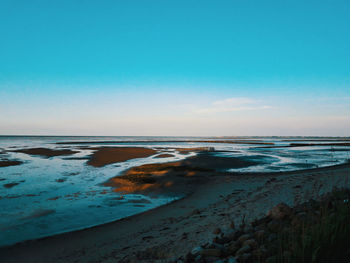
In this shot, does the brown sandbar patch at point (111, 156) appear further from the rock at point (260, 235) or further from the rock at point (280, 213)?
the rock at point (260, 235)

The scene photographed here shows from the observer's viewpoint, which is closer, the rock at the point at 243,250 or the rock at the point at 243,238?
the rock at the point at 243,250

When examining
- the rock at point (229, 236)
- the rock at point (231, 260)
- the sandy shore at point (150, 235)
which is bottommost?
the sandy shore at point (150, 235)

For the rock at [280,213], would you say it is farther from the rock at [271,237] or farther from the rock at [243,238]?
the rock at [243,238]

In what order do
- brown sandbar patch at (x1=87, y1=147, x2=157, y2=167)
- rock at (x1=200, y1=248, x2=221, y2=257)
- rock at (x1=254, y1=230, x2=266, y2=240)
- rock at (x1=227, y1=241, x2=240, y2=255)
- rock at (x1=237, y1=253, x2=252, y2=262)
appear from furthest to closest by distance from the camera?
A: brown sandbar patch at (x1=87, y1=147, x2=157, y2=167), rock at (x1=254, y1=230, x2=266, y2=240), rock at (x1=227, y1=241, x2=240, y2=255), rock at (x1=200, y1=248, x2=221, y2=257), rock at (x1=237, y1=253, x2=252, y2=262)

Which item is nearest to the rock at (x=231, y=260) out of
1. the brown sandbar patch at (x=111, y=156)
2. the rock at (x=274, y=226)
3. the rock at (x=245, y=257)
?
the rock at (x=245, y=257)

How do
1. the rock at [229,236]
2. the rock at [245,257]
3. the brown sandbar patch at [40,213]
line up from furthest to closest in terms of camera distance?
the brown sandbar patch at [40,213] → the rock at [229,236] → the rock at [245,257]

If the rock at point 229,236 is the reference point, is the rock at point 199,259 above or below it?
below

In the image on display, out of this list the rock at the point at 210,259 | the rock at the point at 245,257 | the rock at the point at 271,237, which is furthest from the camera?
the rock at the point at 271,237

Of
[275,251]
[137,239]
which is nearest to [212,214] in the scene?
[137,239]

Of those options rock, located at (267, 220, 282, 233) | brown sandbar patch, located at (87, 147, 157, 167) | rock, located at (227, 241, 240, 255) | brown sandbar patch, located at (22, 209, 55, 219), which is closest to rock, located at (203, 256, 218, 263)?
rock, located at (227, 241, 240, 255)

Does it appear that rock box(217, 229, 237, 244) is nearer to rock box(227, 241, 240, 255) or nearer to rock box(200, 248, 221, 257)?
rock box(227, 241, 240, 255)

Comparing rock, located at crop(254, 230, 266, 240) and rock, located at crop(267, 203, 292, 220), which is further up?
rock, located at crop(267, 203, 292, 220)

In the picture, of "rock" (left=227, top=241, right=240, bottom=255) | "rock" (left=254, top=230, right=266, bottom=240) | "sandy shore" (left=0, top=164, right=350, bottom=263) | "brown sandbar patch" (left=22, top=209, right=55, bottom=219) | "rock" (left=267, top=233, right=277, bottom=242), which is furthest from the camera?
"brown sandbar patch" (left=22, top=209, right=55, bottom=219)

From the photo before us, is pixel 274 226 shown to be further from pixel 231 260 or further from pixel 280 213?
pixel 231 260
